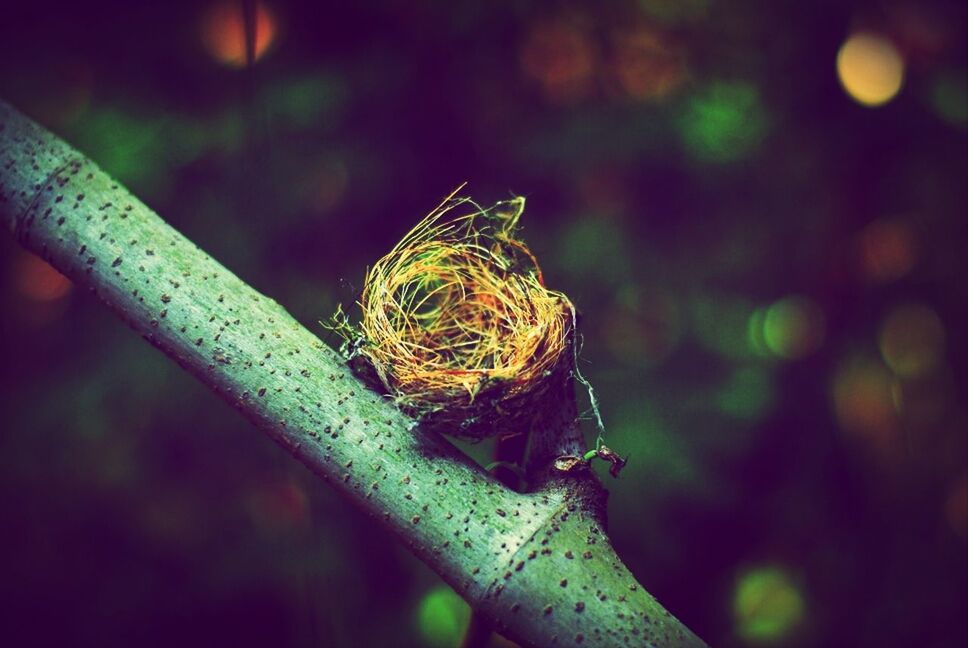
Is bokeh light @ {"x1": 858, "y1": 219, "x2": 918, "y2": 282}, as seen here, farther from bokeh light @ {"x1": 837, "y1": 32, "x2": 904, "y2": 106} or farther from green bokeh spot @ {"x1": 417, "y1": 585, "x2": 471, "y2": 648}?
green bokeh spot @ {"x1": 417, "y1": 585, "x2": 471, "y2": 648}

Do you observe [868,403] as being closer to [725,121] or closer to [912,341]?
[912,341]

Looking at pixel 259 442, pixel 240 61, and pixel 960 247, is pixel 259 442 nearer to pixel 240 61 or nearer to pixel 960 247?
pixel 240 61

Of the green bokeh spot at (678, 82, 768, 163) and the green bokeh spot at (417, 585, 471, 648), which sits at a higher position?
the green bokeh spot at (678, 82, 768, 163)

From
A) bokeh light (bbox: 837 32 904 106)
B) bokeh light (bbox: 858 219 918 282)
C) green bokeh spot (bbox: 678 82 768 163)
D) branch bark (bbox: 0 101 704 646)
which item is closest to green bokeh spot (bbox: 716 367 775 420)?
bokeh light (bbox: 858 219 918 282)

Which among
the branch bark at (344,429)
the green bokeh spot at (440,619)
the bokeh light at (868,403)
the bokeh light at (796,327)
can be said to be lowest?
the branch bark at (344,429)

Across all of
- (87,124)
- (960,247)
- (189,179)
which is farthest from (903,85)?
(87,124)

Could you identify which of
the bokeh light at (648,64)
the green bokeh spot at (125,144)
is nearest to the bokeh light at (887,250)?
the bokeh light at (648,64)

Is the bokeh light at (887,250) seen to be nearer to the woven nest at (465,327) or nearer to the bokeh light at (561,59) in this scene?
the bokeh light at (561,59)

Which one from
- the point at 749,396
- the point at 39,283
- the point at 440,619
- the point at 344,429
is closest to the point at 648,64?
the point at 749,396
